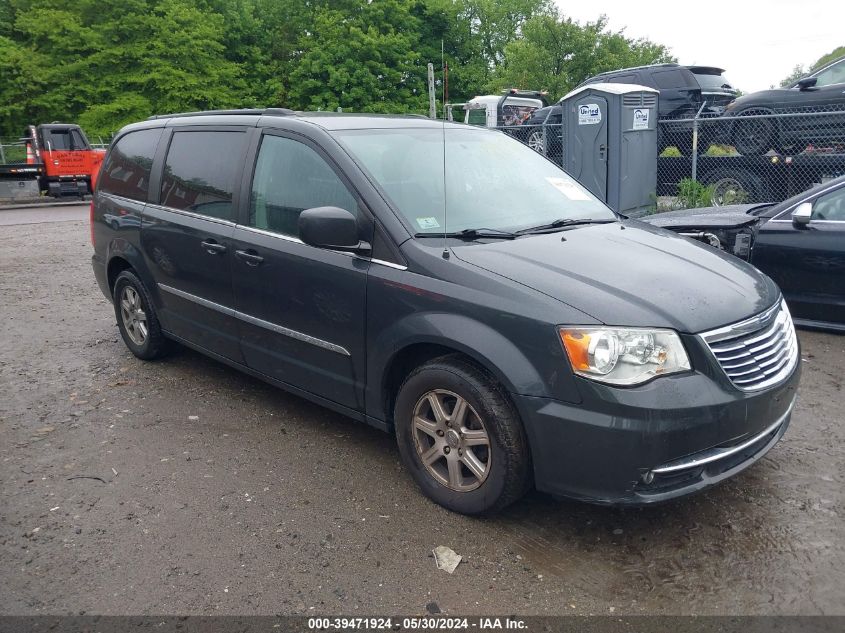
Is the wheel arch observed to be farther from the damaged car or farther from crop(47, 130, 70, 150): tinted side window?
crop(47, 130, 70, 150): tinted side window

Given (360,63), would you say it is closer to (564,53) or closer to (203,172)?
(564,53)

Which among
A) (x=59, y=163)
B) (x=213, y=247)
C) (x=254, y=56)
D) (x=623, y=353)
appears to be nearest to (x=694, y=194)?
(x=213, y=247)

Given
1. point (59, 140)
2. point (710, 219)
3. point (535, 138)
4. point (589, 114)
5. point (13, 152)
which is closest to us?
point (710, 219)

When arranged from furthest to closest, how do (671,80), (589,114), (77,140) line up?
(77,140) → (671,80) → (589,114)

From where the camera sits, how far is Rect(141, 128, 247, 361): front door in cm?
457

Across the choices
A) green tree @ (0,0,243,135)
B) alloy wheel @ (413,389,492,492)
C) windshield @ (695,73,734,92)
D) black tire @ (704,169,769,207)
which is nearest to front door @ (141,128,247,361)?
alloy wheel @ (413,389,492,492)

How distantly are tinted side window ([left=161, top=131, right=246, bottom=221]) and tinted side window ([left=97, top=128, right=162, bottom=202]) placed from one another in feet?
1.00

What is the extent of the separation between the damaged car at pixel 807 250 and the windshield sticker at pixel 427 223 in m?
3.77

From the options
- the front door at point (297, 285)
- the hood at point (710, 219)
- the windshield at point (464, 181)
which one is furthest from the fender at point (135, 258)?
the hood at point (710, 219)

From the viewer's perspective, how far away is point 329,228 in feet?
11.7

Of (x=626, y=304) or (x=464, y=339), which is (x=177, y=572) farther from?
(x=626, y=304)

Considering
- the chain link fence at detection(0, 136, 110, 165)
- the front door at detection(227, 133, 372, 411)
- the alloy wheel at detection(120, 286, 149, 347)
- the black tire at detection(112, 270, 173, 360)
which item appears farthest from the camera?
the chain link fence at detection(0, 136, 110, 165)

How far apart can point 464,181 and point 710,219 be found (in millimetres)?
3771

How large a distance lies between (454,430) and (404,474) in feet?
2.20
